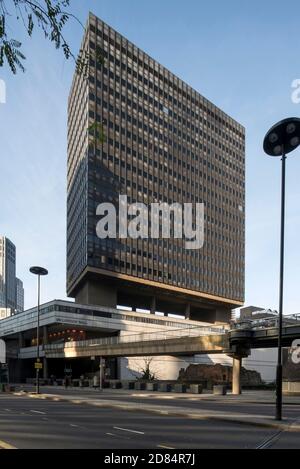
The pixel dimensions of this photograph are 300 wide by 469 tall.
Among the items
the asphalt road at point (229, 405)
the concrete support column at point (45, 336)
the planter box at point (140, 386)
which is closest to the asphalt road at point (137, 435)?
the asphalt road at point (229, 405)

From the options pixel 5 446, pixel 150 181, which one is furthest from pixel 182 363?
pixel 5 446

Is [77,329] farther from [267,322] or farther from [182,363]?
[267,322]

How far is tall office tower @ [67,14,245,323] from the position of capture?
112 metres

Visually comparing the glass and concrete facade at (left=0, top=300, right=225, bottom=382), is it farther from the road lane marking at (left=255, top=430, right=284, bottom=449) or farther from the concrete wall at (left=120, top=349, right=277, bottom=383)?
the road lane marking at (left=255, top=430, right=284, bottom=449)

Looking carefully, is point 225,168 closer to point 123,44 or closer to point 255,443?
point 123,44

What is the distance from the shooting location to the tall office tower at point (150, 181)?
112312 mm

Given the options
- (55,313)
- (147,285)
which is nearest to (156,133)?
(147,285)

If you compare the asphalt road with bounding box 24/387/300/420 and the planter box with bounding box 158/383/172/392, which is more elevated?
the asphalt road with bounding box 24/387/300/420

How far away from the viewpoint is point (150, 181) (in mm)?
125250

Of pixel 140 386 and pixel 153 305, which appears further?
pixel 153 305

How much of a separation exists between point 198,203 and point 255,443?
412 ft

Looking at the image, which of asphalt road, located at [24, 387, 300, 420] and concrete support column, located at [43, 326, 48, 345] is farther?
concrete support column, located at [43, 326, 48, 345]

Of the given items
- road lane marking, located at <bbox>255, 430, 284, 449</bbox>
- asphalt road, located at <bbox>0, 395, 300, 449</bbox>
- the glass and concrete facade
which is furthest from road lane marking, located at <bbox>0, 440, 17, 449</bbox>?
the glass and concrete facade

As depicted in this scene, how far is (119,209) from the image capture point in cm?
11544
